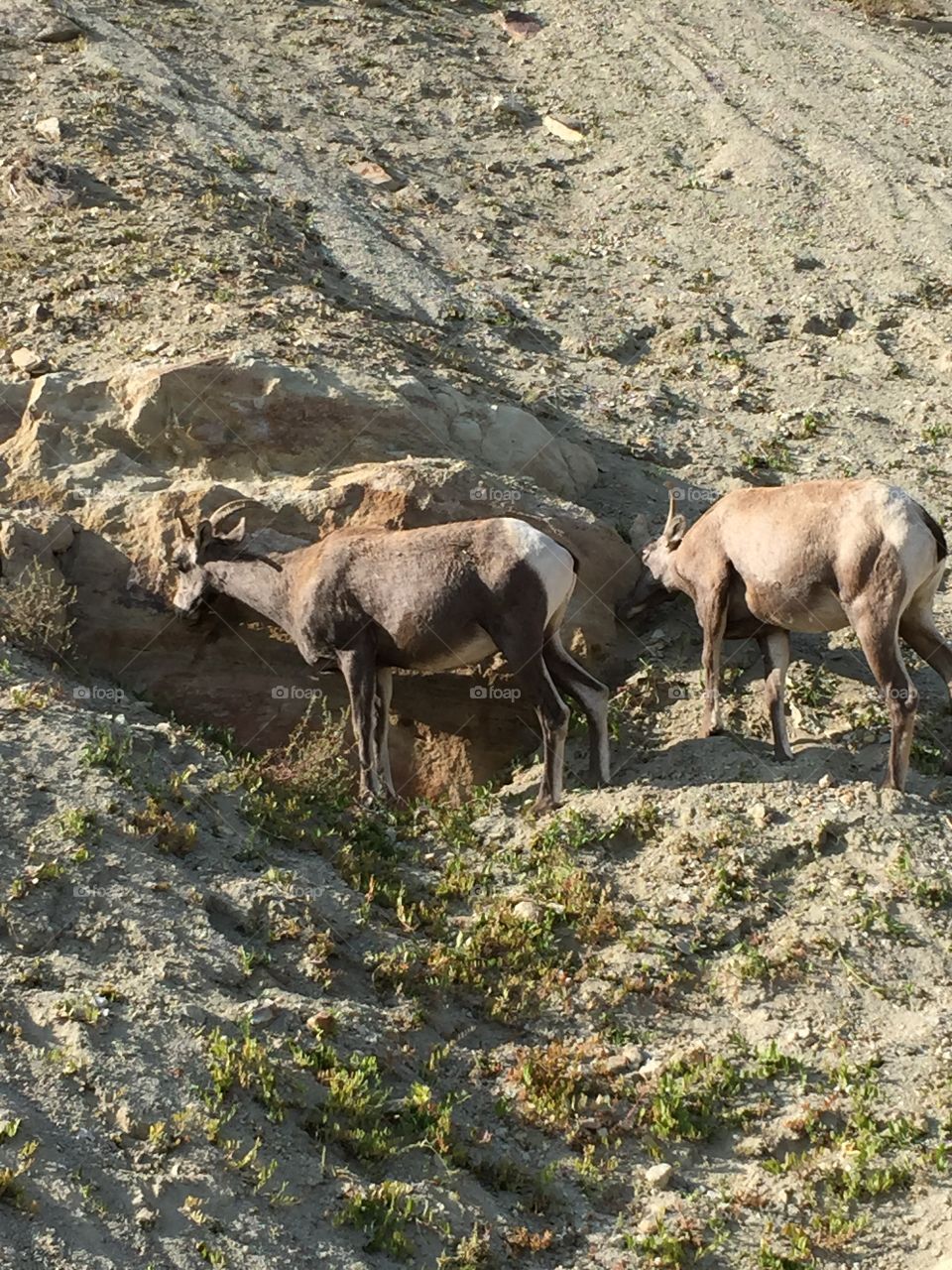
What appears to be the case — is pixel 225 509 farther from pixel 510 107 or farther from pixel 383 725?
pixel 510 107

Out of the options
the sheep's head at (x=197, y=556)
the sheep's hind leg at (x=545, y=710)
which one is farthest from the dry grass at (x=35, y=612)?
the sheep's hind leg at (x=545, y=710)

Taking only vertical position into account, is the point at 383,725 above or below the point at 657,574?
below

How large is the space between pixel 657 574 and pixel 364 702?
2.89 m

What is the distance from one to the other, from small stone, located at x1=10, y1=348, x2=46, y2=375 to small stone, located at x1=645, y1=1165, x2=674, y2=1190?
9618 mm

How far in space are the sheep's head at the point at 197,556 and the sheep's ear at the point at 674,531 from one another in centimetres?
363

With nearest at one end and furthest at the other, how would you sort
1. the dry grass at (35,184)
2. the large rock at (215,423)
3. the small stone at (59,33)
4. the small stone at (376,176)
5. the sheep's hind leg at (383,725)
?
1. the sheep's hind leg at (383,725)
2. the large rock at (215,423)
3. the dry grass at (35,184)
4. the small stone at (376,176)
5. the small stone at (59,33)

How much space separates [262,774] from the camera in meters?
10.6

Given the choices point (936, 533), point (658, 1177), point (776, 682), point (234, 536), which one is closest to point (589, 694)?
point (776, 682)

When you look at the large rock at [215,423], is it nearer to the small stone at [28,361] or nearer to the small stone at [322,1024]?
the small stone at [28,361]

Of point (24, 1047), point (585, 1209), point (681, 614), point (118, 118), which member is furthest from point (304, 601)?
point (118, 118)

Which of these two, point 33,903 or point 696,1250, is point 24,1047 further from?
point 696,1250

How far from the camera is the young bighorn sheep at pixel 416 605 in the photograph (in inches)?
414

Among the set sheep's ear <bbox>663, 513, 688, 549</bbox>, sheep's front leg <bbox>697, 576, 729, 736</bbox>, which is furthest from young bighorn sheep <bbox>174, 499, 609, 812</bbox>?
sheep's ear <bbox>663, 513, 688, 549</bbox>

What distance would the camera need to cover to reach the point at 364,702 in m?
10.9
